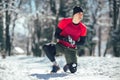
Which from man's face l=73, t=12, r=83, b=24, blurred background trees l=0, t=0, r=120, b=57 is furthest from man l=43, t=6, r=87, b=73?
blurred background trees l=0, t=0, r=120, b=57

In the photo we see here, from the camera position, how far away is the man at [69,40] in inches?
413

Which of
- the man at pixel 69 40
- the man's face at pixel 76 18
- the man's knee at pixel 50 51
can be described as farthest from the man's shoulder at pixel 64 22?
the man's knee at pixel 50 51

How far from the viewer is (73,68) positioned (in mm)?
10438

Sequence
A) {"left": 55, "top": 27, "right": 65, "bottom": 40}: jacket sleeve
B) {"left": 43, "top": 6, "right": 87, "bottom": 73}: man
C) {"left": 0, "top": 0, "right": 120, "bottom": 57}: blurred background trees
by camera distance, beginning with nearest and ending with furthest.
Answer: {"left": 55, "top": 27, "right": 65, "bottom": 40}: jacket sleeve < {"left": 43, "top": 6, "right": 87, "bottom": 73}: man < {"left": 0, "top": 0, "right": 120, "bottom": 57}: blurred background trees

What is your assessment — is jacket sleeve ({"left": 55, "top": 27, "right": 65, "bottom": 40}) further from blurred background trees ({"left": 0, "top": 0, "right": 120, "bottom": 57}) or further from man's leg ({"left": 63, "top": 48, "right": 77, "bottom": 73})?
blurred background trees ({"left": 0, "top": 0, "right": 120, "bottom": 57})

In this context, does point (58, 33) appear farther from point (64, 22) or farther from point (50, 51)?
point (50, 51)

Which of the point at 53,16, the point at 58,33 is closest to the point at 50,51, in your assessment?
the point at 58,33

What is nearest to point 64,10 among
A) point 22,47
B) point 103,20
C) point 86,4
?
point 86,4

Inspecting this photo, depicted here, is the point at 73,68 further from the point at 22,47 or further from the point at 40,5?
the point at 22,47

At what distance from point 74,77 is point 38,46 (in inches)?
1379

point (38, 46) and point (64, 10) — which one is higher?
point (64, 10)

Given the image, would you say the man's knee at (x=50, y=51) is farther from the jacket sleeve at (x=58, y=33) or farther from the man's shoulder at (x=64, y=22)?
the man's shoulder at (x=64, y=22)

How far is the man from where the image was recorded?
10.5 metres

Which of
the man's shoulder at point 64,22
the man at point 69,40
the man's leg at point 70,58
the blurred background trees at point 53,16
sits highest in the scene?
the man's shoulder at point 64,22
